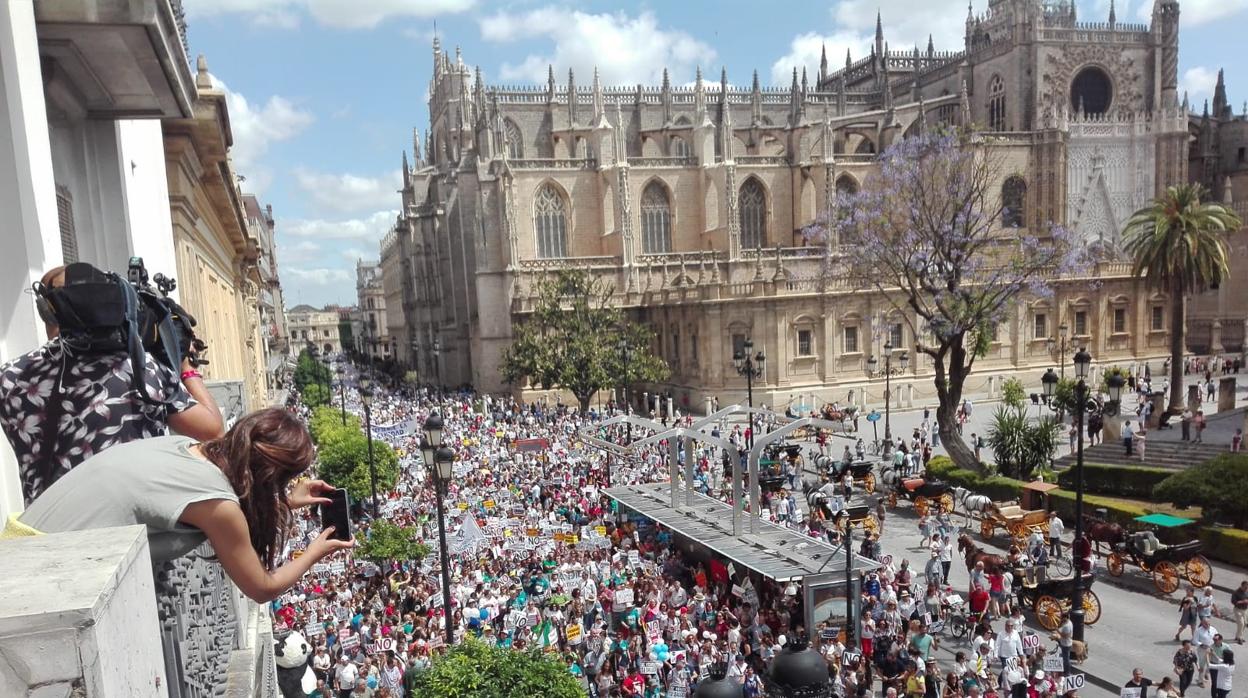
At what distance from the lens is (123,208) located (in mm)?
6074

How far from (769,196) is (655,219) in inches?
297

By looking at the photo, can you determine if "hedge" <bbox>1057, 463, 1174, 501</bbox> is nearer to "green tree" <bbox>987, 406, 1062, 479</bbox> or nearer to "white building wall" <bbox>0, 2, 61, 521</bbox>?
"green tree" <bbox>987, 406, 1062, 479</bbox>

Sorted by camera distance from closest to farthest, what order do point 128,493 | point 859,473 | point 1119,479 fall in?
1. point 128,493
2. point 1119,479
3. point 859,473

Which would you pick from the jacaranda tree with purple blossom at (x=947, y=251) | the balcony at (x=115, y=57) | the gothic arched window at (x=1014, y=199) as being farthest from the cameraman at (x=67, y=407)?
the gothic arched window at (x=1014, y=199)

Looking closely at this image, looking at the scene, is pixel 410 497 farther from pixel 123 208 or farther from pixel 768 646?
pixel 123 208

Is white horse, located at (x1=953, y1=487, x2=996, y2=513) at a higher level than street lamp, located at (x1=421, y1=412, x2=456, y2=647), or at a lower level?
lower

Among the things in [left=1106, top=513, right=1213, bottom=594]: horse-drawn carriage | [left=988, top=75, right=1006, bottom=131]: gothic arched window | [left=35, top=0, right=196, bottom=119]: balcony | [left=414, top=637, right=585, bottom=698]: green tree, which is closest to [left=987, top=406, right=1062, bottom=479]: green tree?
[left=1106, top=513, right=1213, bottom=594]: horse-drawn carriage

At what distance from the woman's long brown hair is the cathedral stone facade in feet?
113

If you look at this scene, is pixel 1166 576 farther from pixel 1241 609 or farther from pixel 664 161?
pixel 664 161

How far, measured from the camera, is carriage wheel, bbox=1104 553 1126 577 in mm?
15164

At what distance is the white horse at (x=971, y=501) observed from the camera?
18266 mm

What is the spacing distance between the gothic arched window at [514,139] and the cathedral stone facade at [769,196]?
3.8 inches

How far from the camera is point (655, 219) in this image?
47.4m

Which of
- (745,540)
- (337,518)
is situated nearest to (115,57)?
(337,518)
